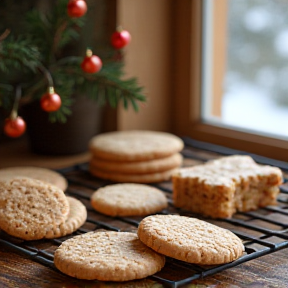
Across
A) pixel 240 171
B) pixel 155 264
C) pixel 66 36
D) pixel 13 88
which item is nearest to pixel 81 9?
pixel 66 36

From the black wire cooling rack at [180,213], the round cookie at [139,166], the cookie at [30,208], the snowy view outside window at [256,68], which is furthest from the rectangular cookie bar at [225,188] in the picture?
the snowy view outside window at [256,68]

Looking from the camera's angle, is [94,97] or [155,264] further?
[94,97]

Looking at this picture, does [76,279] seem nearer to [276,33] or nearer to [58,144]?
[58,144]

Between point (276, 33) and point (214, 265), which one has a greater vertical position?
point (276, 33)

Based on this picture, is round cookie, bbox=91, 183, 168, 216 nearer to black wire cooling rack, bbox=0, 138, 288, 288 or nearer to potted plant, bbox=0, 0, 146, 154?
black wire cooling rack, bbox=0, 138, 288, 288

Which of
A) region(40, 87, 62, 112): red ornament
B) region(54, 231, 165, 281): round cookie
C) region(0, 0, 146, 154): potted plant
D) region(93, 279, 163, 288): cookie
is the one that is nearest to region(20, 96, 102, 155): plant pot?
region(0, 0, 146, 154): potted plant

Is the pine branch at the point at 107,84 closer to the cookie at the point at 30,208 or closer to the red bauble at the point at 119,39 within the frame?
the red bauble at the point at 119,39
